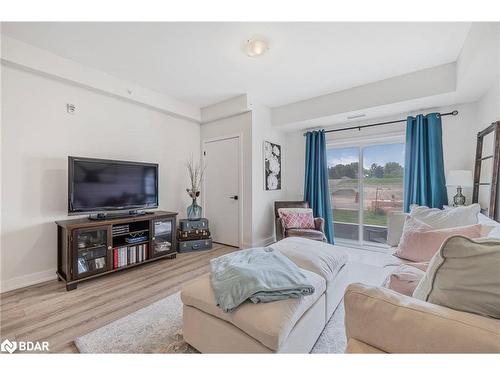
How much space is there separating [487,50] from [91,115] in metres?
4.02

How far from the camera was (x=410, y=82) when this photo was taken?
107 inches

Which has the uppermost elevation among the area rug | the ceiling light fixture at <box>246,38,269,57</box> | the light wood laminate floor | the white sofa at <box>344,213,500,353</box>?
the ceiling light fixture at <box>246,38,269,57</box>

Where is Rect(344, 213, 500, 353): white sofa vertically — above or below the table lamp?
below

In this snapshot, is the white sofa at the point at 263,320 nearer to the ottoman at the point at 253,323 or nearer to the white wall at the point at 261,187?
the ottoman at the point at 253,323

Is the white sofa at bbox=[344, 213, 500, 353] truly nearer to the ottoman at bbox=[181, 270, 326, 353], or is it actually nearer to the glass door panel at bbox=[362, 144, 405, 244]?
the ottoman at bbox=[181, 270, 326, 353]

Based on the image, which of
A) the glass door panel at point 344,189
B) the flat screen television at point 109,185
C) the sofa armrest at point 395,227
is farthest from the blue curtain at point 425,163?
the flat screen television at point 109,185

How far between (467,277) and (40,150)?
3.52 meters

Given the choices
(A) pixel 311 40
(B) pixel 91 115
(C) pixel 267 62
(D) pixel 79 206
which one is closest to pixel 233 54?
(C) pixel 267 62

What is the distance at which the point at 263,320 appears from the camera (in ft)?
3.64

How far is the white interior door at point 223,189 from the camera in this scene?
148 inches

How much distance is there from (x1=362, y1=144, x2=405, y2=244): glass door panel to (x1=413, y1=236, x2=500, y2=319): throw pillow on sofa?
9.62ft

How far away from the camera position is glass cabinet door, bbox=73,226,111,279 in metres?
2.28

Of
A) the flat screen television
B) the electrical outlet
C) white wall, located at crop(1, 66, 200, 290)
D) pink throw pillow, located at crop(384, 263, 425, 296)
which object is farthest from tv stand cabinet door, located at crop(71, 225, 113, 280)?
pink throw pillow, located at crop(384, 263, 425, 296)
